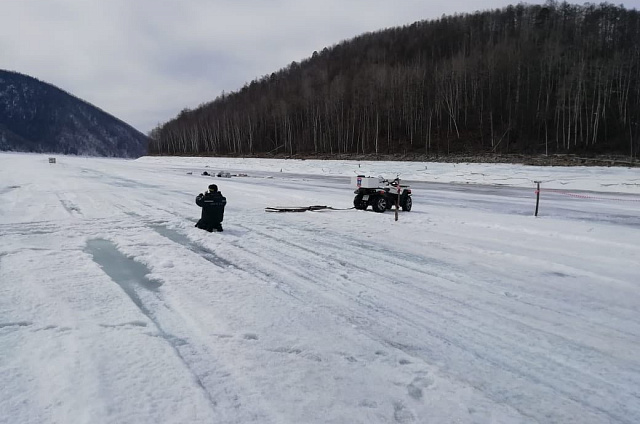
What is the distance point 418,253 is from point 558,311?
3011mm

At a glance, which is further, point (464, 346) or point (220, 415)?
point (464, 346)

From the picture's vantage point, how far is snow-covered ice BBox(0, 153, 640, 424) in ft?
8.95

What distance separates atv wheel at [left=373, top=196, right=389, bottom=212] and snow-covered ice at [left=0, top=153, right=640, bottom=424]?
3962 mm

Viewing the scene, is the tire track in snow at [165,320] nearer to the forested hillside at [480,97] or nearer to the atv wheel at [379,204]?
the atv wheel at [379,204]

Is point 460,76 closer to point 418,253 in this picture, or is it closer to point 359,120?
point 359,120

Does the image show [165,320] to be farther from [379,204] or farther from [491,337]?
[379,204]

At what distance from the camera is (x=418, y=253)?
740 centimetres

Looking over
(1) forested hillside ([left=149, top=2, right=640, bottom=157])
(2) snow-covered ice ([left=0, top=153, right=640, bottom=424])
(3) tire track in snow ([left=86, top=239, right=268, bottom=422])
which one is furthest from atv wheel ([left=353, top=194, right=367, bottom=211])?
(1) forested hillside ([left=149, top=2, right=640, bottom=157])

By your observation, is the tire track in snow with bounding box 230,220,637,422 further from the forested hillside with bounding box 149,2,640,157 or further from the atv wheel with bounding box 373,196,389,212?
the forested hillside with bounding box 149,2,640,157

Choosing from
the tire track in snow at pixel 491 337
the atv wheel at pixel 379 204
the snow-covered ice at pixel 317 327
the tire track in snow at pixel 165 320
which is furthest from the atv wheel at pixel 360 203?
the tire track in snow at pixel 165 320

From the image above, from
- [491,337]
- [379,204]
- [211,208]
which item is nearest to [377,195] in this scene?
[379,204]

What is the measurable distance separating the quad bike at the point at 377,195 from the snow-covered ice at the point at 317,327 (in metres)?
4.09

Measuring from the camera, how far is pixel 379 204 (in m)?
13.2

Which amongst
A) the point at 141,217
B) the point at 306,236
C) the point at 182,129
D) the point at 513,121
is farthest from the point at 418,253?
the point at 182,129
